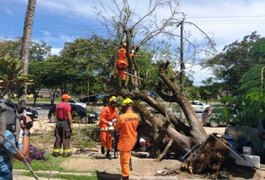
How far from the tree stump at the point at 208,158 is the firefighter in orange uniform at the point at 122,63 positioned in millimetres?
3921

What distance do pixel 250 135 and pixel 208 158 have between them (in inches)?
56.7

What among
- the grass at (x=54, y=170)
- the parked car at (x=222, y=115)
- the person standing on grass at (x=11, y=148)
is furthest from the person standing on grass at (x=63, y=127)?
the person standing on grass at (x=11, y=148)

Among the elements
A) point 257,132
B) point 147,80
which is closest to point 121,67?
point 147,80

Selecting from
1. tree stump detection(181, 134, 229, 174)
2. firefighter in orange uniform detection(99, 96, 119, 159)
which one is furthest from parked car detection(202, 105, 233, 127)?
firefighter in orange uniform detection(99, 96, 119, 159)

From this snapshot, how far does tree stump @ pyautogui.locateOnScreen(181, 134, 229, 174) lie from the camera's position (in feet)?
35.9

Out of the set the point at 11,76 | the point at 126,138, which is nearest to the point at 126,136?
the point at 126,138

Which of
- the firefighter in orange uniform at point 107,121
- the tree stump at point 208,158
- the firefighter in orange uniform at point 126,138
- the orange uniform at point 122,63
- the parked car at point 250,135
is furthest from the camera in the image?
the orange uniform at point 122,63

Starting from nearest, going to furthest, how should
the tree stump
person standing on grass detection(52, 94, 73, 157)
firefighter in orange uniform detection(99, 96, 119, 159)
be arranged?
the tree stump < firefighter in orange uniform detection(99, 96, 119, 159) < person standing on grass detection(52, 94, 73, 157)

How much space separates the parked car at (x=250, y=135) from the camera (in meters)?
11.3

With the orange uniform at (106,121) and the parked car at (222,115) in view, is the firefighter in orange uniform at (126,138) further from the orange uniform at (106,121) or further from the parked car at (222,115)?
the parked car at (222,115)

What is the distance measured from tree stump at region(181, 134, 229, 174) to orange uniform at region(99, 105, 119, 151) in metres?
2.38

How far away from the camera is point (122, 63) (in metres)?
13.7

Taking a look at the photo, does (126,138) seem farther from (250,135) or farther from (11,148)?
(11,148)

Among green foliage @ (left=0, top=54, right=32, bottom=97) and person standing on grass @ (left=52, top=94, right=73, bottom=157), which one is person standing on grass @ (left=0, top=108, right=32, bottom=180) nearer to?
green foliage @ (left=0, top=54, right=32, bottom=97)
